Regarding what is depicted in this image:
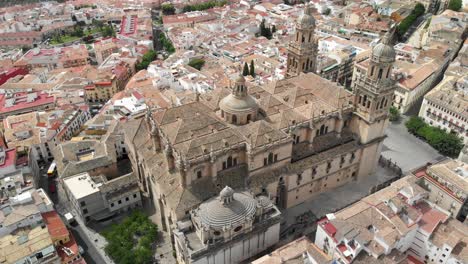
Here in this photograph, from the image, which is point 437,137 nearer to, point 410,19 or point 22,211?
point 22,211

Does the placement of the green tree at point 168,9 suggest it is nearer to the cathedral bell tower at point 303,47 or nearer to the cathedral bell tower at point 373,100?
the cathedral bell tower at point 303,47

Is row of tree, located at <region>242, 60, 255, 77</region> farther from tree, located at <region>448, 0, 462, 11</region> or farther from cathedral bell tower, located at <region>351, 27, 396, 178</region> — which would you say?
tree, located at <region>448, 0, 462, 11</region>

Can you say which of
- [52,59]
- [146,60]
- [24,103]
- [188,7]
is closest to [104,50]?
[52,59]

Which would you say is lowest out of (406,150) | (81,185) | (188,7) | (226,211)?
(406,150)

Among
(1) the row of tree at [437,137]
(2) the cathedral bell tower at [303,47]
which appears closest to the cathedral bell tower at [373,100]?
(2) the cathedral bell tower at [303,47]

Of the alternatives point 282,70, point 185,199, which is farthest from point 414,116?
point 185,199

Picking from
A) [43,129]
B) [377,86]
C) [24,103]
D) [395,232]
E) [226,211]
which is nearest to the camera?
[226,211]
